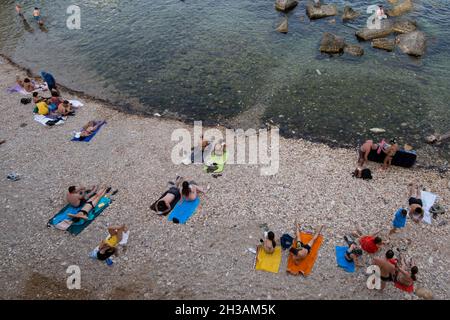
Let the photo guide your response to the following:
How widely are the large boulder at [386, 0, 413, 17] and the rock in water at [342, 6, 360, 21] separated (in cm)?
279

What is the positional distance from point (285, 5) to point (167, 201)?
24182mm

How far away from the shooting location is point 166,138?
1912cm

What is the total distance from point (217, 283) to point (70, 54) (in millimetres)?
24548

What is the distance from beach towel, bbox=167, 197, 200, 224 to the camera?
14230 mm

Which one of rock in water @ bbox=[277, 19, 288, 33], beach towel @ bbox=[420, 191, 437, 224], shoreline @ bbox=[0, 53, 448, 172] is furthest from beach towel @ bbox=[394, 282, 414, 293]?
rock in water @ bbox=[277, 19, 288, 33]

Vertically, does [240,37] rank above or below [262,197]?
above

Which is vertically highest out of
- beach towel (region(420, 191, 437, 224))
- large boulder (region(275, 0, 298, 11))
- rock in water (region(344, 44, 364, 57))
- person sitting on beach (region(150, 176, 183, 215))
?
large boulder (region(275, 0, 298, 11))

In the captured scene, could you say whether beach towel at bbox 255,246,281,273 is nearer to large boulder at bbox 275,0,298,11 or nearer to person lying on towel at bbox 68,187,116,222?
person lying on towel at bbox 68,187,116,222

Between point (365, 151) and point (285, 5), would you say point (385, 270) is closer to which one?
point (365, 151)

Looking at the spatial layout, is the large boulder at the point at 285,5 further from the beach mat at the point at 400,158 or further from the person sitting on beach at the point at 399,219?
the person sitting on beach at the point at 399,219

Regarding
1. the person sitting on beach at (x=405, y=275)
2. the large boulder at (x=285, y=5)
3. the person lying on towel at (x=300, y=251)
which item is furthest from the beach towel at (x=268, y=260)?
the large boulder at (x=285, y=5)

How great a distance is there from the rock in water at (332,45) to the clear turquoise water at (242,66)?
2.15ft
